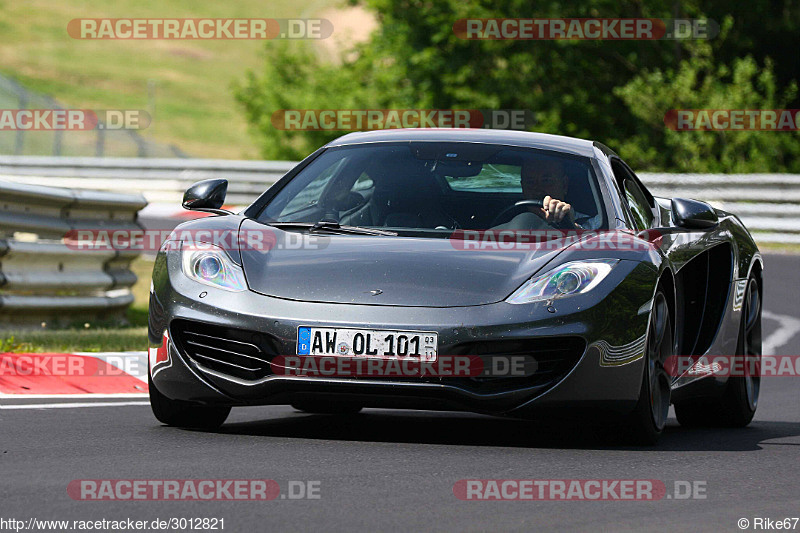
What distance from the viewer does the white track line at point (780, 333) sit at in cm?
1194

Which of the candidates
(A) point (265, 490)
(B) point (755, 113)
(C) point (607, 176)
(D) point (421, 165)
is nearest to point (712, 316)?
(C) point (607, 176)

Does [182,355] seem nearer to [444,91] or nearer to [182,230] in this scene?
[182,230]

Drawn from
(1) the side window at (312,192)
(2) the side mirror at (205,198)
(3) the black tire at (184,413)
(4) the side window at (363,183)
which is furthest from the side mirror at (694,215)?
(3) the black tire at (184,413)

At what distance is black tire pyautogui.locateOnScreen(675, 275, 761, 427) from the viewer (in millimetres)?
7969

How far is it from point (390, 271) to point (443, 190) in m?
1.03

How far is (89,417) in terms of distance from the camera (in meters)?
7.08

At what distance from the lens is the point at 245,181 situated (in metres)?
29.1

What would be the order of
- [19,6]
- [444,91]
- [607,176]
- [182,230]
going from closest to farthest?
[182,230] → [607,176] → [444,91] → [19,6]

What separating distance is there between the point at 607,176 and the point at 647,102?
21757mm

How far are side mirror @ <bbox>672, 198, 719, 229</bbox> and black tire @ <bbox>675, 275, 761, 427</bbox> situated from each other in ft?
3.17

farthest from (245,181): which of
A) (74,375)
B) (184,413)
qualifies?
(184,413)

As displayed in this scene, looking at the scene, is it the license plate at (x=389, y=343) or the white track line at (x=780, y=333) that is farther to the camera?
the white track line at (x=780, y=333)

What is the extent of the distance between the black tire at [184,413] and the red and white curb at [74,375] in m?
1.52

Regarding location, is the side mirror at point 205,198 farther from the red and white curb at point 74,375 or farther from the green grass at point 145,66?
the green grass at point 145,66
